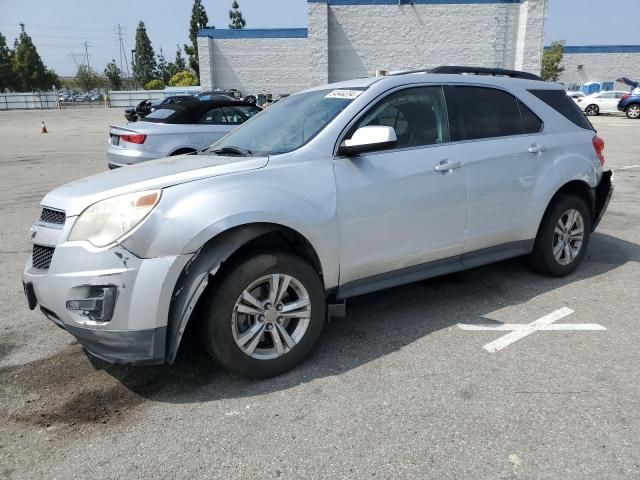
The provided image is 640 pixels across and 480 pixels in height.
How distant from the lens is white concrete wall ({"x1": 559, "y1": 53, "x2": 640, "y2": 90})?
47.2m

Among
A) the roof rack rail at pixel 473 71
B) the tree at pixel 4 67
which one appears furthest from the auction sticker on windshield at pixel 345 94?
the tree at pixel 4 67

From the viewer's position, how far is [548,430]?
2.67 m

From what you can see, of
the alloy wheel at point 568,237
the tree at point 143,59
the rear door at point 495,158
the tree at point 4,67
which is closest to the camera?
the rear door at point 495,158

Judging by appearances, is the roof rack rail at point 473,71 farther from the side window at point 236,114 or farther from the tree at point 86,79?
the tree at point 86,79

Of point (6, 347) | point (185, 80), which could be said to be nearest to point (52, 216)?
point (6, 347)

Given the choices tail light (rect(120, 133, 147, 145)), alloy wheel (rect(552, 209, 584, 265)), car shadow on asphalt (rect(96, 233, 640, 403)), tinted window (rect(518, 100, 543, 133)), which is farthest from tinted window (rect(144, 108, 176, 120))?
alloy wheel (rect(552, 209, 584, 265))

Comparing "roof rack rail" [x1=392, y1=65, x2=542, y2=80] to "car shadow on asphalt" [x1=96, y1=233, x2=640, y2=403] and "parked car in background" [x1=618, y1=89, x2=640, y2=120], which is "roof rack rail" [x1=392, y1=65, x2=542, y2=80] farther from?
"parked car in background" [x1=618, y1=89, x2=640, y2=120]

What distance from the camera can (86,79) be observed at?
94.6 metres

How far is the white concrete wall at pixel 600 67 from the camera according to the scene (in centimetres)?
4725

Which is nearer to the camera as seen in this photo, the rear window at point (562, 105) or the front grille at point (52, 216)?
the front grille at point (52, 216)

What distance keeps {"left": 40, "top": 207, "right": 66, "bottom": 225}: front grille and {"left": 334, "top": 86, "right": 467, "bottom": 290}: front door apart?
1635 millimetres

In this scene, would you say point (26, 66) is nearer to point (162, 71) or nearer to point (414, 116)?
point (162, 71)

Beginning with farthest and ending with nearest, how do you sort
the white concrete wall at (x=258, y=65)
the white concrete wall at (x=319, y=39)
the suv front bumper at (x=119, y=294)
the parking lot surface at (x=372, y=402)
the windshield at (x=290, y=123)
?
the white concrete wall at (x=258, y=65), the white concrete wall at (x=319, y=39), the windshield at (x=290, y=123), the suv front bumper at (x=119, y=294), the parking lot surface at (x=372, y=402)

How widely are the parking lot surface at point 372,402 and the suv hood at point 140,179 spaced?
1.13 m
